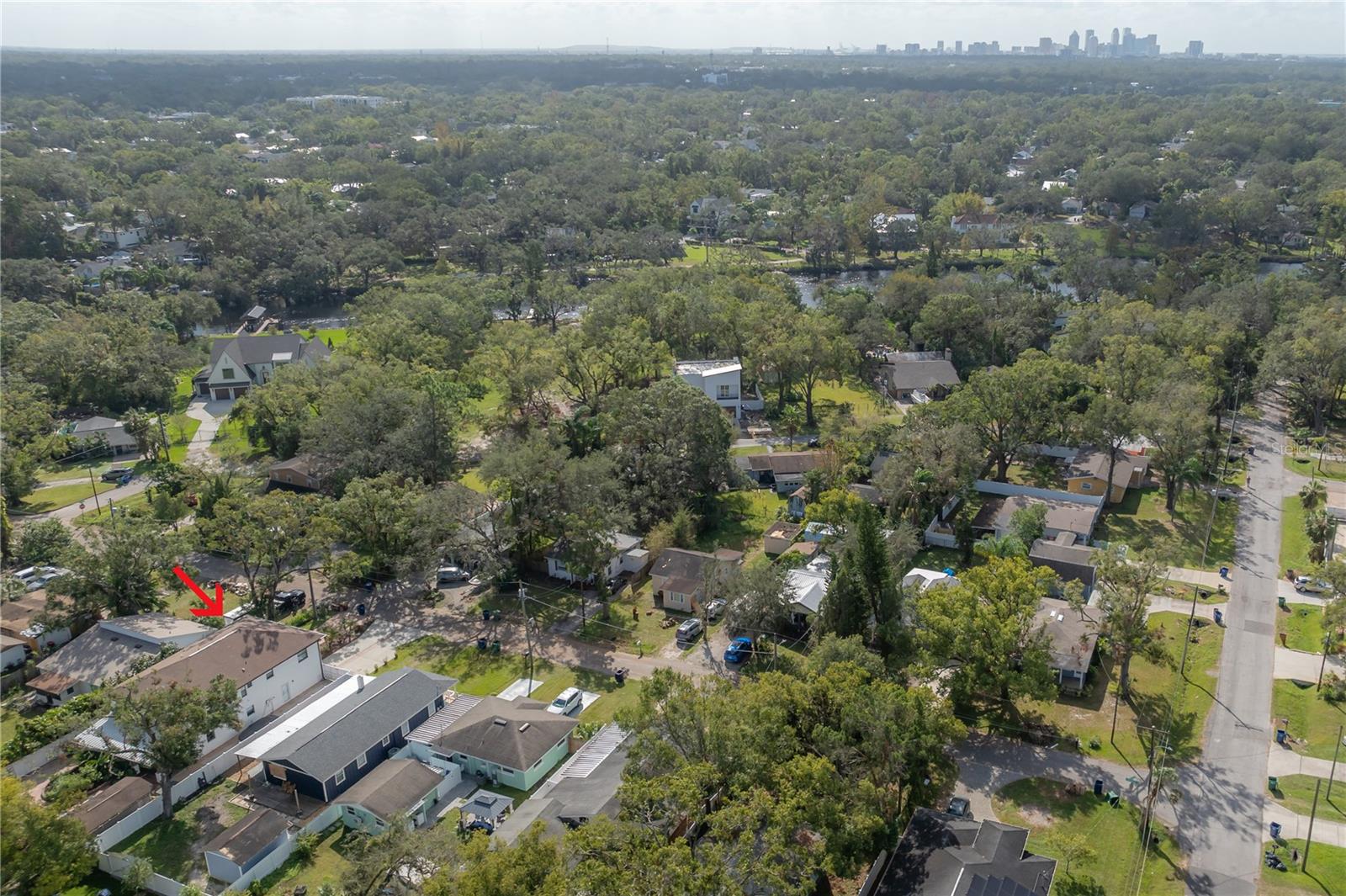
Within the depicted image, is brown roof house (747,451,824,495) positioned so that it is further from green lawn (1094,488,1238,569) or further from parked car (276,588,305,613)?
parked car (276,588,305,613)

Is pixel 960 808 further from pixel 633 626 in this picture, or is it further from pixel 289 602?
pixel 289 602

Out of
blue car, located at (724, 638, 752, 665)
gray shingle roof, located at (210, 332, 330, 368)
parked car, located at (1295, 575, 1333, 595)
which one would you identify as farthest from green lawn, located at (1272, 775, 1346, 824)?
gray shingle roof, located at (210, 332, 330, 368)

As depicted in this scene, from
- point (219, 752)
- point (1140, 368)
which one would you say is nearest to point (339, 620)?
point (219, 752)

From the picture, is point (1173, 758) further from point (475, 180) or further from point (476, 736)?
point (475, 180)

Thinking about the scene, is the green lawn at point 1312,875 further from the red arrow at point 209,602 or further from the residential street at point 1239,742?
the red arrow at point 209,602

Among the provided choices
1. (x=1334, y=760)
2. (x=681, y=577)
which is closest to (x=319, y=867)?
(x=681, y=577)

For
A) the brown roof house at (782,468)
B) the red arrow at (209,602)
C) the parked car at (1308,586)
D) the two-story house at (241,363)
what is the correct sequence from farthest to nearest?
the two-story house at (241,363) → the brown roof house at (782,468) → the red arrow at (209,602) → the parked car at (1308,586)

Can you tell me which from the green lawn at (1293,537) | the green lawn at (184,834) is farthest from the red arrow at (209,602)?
the green lawn at (1293,537)
